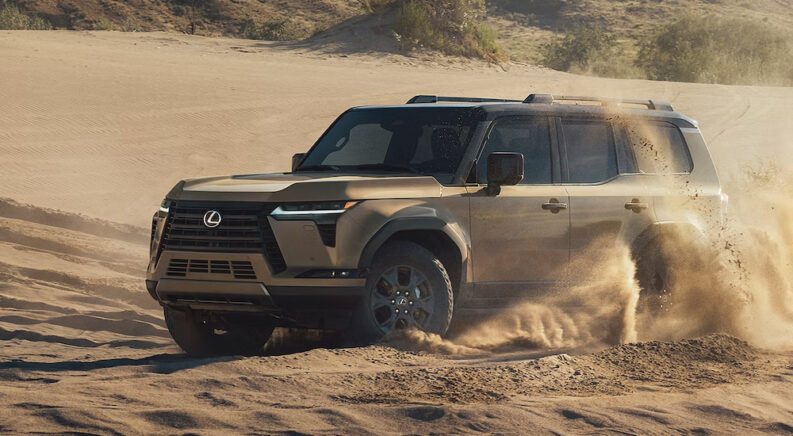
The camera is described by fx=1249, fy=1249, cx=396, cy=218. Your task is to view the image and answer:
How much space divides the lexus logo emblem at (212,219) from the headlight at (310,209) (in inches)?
14.7

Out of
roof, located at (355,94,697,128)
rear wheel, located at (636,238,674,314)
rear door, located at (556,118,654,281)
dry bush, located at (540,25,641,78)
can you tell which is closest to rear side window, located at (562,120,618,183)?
rear door, located at (556,118,654,281)

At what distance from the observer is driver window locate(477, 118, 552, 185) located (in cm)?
863

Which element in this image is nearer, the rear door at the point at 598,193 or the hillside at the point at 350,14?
the rear door at the point at 598,193

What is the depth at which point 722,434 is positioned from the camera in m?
6.09

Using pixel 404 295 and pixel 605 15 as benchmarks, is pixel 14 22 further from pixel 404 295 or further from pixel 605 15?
pixel 404 295

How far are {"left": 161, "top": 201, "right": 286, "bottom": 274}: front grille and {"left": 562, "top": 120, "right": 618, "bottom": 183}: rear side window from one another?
7.96 feet

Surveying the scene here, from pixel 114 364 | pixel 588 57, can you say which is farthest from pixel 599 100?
pixel 588 57

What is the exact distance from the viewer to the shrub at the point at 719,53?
43.1 meters

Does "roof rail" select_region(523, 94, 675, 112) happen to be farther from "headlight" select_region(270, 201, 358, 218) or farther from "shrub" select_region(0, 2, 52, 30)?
"shrub" select_region(0, 2, 52, 30)

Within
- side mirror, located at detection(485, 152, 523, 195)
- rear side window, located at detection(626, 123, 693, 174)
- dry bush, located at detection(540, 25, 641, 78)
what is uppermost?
dry bush, located at detection(540, 25, 641, 78)

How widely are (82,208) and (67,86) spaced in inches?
360

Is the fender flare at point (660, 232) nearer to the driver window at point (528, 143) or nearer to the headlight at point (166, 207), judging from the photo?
the driver window at point (528, 143)

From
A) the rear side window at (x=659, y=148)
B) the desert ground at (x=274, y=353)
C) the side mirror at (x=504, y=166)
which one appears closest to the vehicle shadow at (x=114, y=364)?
the desert ground at (x=274, y=353)

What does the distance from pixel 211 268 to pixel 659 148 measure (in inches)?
149
